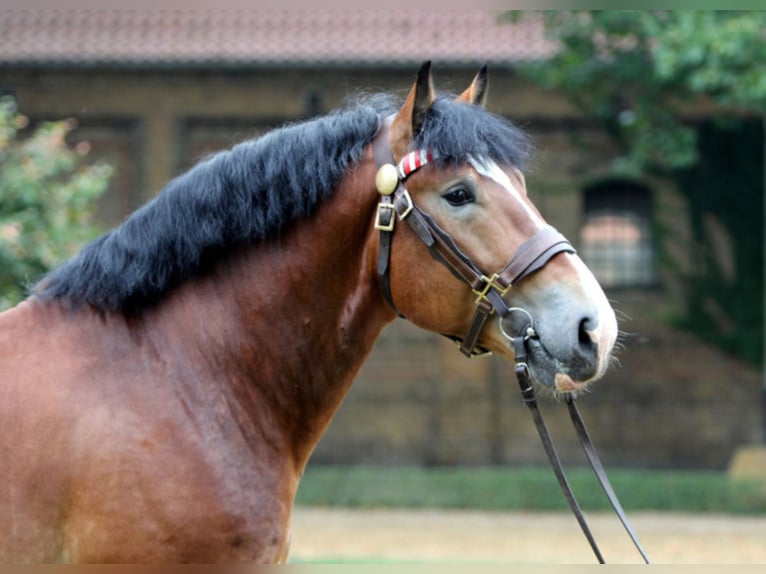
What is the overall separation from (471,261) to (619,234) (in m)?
12.4

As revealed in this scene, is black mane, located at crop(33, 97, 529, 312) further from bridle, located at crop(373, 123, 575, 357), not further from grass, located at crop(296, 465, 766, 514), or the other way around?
grass, located at crop(296, 465, 766, 514)

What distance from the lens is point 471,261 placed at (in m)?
2.91

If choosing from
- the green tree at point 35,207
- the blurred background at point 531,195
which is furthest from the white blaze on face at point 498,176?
the blurred background at point 531,195

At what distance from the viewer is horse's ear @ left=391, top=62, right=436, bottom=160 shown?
2.97 metres

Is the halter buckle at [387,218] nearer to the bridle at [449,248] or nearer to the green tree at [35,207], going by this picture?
the bridle at [449,248]

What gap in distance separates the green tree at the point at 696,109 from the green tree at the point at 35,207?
650cm

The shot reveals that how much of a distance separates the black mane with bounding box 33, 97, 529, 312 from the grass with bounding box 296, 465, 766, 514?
1074 centimetres

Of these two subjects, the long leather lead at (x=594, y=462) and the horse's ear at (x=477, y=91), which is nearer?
the long leather lead at (x=594, y=462)

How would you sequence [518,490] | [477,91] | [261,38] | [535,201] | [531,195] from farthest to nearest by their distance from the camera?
[535,201]
[261,38]
[531,195]
[518,490]
[477,91]

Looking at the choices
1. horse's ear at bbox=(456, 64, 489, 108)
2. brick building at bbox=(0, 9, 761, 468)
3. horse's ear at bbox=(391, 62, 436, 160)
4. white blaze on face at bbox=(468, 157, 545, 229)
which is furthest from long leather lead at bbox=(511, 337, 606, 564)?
brick building at bbox=(0, 9, 761, 468)

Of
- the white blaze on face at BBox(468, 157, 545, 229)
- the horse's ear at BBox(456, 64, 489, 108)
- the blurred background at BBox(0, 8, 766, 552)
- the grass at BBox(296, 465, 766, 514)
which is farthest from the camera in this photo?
the blurred background at BBox(0, 8, 766, 552)

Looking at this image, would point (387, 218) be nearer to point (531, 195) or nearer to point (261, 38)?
point (531, 195)

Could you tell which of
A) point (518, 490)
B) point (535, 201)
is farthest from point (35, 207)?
point (535, 201)

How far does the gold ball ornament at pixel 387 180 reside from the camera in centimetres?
299
